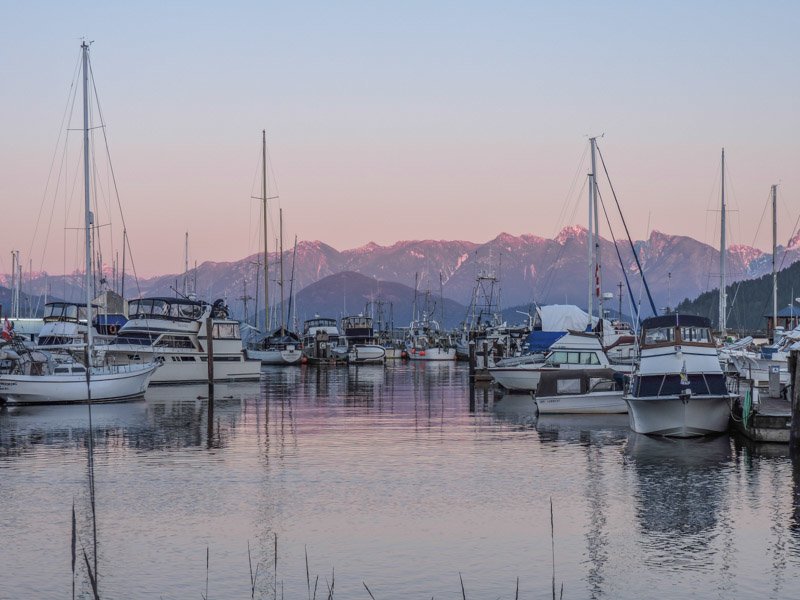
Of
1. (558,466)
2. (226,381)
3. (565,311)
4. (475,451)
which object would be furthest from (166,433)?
(565,311)

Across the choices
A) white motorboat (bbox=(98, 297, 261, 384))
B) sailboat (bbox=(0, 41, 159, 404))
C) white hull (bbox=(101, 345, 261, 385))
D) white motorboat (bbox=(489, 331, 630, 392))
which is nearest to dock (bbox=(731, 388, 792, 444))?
white motorboat (bbox=(489, 331, 630, 392))

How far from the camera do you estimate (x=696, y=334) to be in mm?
41562

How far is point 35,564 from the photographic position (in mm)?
21469

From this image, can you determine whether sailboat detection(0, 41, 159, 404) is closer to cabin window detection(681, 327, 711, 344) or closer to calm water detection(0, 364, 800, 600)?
calm water detection(0, 364, 800, 600)

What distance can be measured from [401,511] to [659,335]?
1852 centimetres

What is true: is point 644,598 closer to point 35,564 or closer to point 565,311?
point 35,564

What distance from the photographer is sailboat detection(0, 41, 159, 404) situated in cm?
5534

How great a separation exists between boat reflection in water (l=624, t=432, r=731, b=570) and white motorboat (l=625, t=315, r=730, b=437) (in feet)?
1.77

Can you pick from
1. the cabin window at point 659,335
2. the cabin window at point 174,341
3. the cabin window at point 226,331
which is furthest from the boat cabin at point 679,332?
the cabin window at point 226,331

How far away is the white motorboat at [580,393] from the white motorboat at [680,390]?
8.94m

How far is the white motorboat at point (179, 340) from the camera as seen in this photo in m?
74.1

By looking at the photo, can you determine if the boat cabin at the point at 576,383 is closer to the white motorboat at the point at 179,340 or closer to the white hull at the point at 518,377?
the white hull at the point at 518,377

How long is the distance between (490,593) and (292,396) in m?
49.5

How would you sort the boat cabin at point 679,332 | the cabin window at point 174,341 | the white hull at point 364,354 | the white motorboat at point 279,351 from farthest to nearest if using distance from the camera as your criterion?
the white hull at point 364,354
the white motorboat at point 279,351
the cabin window at point 174,341
the boat cabin at point 679,332
